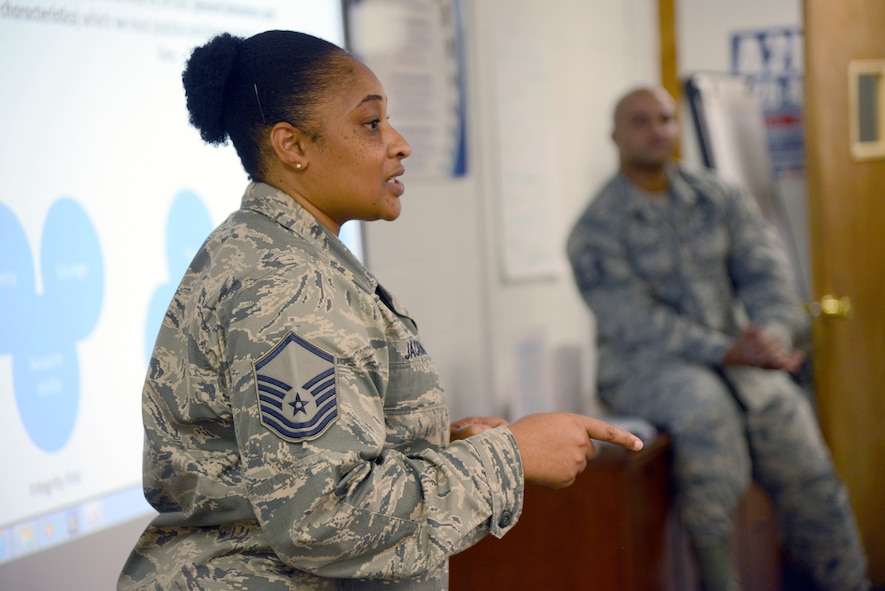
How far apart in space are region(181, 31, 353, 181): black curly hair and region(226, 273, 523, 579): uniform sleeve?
22 centimetres

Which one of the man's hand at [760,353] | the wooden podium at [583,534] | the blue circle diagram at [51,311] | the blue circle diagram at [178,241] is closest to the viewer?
the blue circle diagram at [51,311]

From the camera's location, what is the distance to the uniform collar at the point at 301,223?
1089mm

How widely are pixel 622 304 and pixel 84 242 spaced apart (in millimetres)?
1769

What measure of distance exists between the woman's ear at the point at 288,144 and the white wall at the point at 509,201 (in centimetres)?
126

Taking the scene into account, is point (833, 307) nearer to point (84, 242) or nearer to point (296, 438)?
point (84, 242)

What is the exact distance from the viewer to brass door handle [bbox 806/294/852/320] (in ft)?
9.25

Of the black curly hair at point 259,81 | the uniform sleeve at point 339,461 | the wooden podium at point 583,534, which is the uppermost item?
the black curly hair at point 259,81

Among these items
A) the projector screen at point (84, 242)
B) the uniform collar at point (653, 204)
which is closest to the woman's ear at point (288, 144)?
the projector screen at point (84, 242)

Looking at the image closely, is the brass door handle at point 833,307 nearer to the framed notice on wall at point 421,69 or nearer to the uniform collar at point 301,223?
the framed notice on wall at point 421,69

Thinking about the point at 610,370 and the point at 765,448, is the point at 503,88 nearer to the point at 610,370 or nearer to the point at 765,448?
the point at 610,370

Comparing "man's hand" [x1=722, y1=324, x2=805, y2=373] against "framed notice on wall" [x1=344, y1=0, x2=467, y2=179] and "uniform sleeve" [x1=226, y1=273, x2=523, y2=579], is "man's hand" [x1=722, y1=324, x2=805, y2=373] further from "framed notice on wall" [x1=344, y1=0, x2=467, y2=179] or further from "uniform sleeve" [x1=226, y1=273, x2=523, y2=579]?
"uniform sleeve" [x1=226, y1=273, x2=523, y2=579]

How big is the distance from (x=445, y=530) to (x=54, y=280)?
83cm

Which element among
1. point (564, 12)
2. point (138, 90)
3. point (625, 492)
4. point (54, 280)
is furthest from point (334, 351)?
point (564, 12)

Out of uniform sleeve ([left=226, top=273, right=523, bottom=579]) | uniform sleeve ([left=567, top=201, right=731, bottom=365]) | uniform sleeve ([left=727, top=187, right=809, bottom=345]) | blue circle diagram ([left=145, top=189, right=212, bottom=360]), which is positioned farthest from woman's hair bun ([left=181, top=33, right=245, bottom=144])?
uniform sleeve ([left=727, top=187, right=809, bottom=345])
